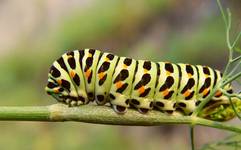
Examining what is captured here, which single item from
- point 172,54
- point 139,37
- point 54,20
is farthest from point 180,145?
point 54,20

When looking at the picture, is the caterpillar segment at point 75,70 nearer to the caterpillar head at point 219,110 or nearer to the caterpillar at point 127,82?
the caterpillar at point 127,82

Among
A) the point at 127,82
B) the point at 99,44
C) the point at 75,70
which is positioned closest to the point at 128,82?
the point at 127,82

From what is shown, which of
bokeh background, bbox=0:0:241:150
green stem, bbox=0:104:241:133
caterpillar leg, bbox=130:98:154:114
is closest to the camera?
green stem, bbox=0:104:241:133

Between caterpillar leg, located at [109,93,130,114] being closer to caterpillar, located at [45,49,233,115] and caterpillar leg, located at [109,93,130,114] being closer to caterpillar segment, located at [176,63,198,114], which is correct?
caterpillar, located at [45,49,233,115]

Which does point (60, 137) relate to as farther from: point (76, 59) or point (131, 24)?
point (76, 59)

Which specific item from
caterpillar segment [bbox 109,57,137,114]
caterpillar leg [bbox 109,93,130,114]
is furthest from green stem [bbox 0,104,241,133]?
caterpillar segment [bbox 109,57,137,114]
